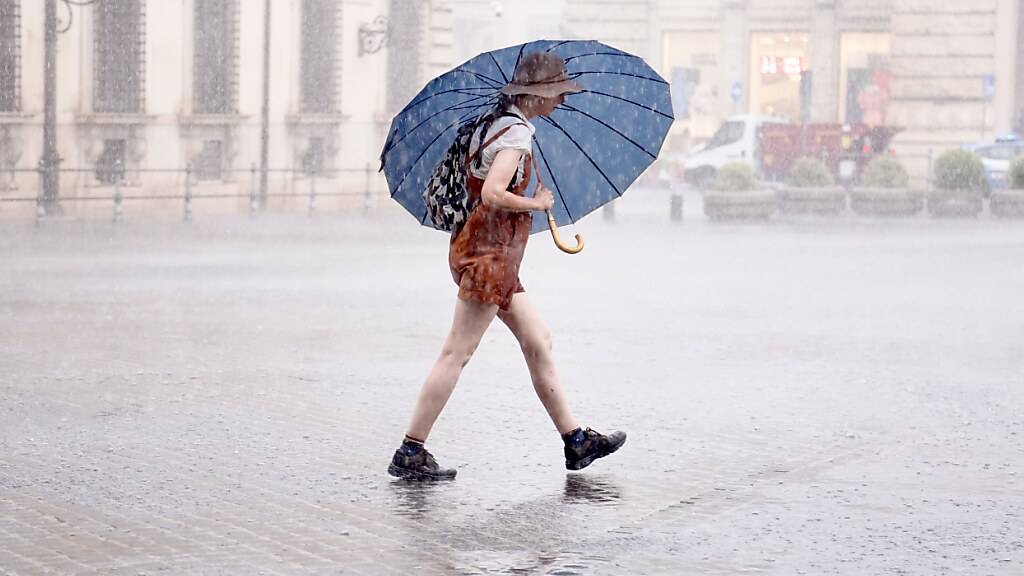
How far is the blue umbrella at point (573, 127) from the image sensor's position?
7.80 m

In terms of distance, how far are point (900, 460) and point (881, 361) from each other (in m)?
3.72

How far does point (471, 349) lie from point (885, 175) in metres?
24.9

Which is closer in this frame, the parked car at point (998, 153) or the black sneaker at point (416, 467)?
the black sneaker at point (416, 467)

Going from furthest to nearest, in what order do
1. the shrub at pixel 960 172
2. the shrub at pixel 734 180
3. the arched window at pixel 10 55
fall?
the shrub at pixel 960 172 < the shrub at pixel 734 180 < the arched window at pixel 10 55

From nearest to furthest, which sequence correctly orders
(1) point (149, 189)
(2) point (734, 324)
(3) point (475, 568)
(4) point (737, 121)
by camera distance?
1. (3) point (475, 568)
2. (2) point (734, 324)
3. (1) point (149, 189)
4. (4) point (737, 121)

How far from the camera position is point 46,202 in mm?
25547

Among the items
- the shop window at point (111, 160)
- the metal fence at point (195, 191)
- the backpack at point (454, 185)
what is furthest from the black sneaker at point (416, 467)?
the shop window at point (111, 160)

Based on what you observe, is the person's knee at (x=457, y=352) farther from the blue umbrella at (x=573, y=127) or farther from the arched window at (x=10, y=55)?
the arched window at (x=10, y=55)

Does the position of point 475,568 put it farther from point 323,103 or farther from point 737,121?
point 737,121

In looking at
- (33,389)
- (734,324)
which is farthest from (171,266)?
(33,389)

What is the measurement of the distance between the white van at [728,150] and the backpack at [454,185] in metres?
35.4

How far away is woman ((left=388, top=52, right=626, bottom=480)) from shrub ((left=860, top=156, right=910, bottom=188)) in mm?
24712

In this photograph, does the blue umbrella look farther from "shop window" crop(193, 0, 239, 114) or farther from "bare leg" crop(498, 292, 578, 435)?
"shop window" crop(193, 0, 239, 114)

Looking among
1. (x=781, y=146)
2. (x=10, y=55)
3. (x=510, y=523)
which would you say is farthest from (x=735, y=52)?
(x=510, y=523)
